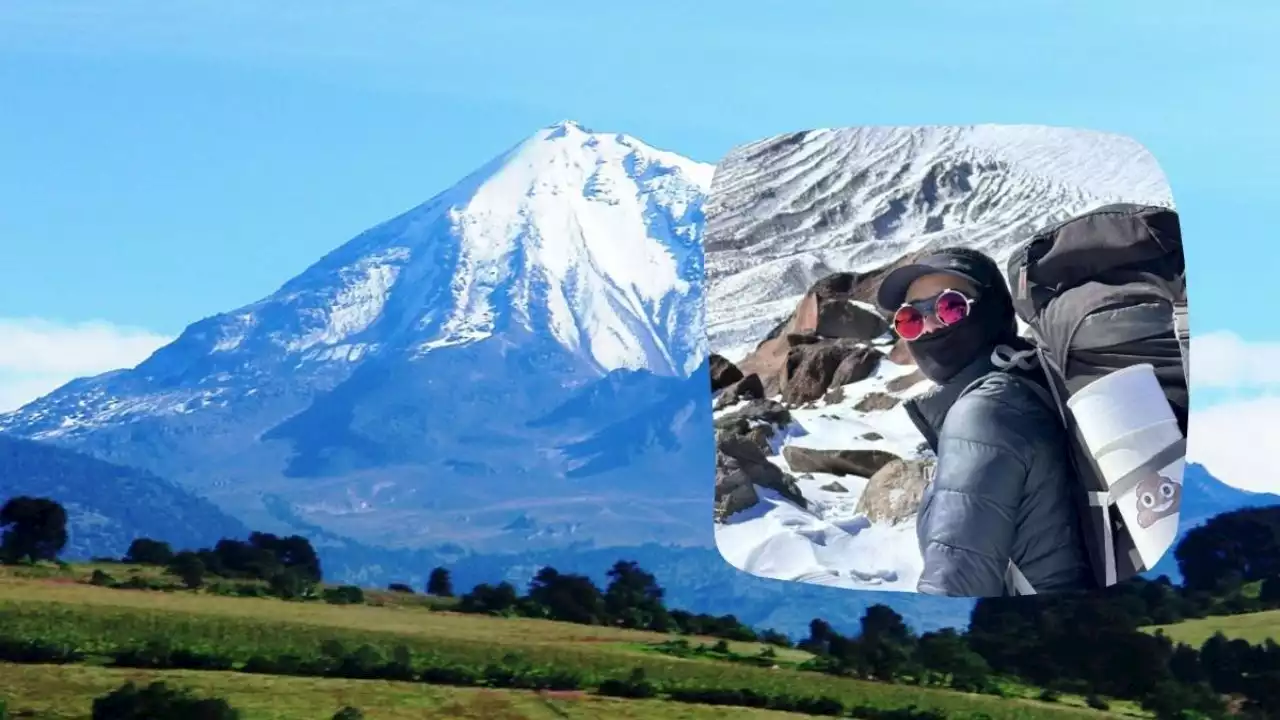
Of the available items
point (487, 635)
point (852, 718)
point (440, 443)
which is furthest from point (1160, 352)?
point (440, 443)

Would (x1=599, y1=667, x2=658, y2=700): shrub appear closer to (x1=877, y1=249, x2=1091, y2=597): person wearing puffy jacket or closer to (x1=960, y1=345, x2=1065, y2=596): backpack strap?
(x1=877, y1=249, x2=1091, y2=597): person wearing puffy jacket

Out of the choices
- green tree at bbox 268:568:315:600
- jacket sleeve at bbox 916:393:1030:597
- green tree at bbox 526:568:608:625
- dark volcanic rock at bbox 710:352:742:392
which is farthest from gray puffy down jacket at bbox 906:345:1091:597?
green tree at bbox 526:568:608:625

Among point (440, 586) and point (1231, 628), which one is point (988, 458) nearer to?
point (440, 586)

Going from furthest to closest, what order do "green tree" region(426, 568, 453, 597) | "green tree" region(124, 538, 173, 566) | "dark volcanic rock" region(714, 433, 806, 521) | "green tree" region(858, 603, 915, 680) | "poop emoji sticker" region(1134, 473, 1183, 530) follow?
"green tree" region(426, 568, 453, 597) → "green tree" region(124, 538, 173, 566) → "green tree" region(858, 603, 915, 680) → "dark volcanic rock" region(714, 433, 806, 521) → "poop emoji sticker" region(1134, 473, 1183, 530)

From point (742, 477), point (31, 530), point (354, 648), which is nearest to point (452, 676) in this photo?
point (354, 648)

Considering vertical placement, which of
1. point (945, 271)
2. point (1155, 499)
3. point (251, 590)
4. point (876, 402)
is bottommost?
point (1155, 499)

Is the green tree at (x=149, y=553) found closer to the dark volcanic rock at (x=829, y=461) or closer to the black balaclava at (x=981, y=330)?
the dark volcanic rock at (x=829, y=461)
